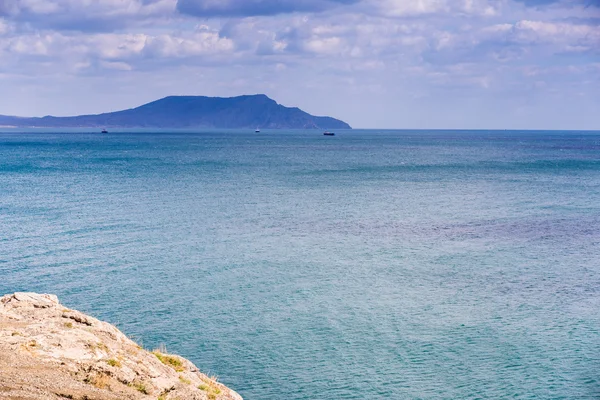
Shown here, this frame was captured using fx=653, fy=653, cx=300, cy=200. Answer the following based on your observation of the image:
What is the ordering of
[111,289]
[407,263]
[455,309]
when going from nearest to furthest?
1. [455,309]
2. [111,289]
3. [407,263]

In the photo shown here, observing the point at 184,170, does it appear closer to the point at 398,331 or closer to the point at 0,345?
the point at 398,331

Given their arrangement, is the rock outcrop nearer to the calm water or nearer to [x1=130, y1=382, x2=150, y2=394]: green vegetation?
[x1=130, y1=382, x2=150, y2=394]: green vegetation

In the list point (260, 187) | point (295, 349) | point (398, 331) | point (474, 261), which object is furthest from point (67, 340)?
point (260, 187)

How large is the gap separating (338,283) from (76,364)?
27.3 metres

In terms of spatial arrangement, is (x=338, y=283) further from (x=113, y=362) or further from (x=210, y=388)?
(x=113, y=362)

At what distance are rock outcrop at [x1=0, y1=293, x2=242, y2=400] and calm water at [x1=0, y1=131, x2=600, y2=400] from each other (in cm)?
798

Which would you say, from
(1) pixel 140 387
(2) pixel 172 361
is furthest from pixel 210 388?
(1) pixel 140 387

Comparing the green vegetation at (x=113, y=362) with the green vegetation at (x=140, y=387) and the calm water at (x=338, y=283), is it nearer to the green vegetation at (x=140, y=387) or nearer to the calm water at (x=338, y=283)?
the green vegetation at (x=140, y=387)

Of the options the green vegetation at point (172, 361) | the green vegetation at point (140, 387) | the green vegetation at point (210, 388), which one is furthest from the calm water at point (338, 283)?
the green vegetation at point (140, 387)

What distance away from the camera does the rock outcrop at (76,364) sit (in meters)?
18.6

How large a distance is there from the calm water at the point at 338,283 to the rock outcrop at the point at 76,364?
798 cm

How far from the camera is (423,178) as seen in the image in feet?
414

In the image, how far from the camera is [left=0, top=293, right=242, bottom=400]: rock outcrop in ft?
61.2

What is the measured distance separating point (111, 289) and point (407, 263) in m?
22.2
